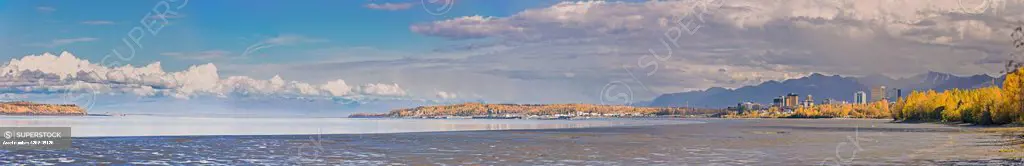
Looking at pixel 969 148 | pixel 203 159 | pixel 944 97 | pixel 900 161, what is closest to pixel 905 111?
pixel 944 97

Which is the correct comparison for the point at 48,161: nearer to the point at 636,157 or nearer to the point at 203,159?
the point at 203,159

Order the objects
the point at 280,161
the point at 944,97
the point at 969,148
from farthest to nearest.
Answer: the point at 944,97 < the point at 969,148 < the point at 280,161

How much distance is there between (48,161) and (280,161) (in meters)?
9.25

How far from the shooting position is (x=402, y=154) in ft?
164

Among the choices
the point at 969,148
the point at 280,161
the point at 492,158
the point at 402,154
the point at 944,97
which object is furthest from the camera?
the point at 944,97

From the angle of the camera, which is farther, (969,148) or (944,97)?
(944,97)

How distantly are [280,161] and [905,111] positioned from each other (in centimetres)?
17926

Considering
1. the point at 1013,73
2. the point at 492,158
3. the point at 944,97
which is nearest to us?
the point at 492,158

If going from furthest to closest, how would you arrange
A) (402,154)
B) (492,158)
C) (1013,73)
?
(1013,73)
(402,154)
(492,158)

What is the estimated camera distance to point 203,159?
44.4m

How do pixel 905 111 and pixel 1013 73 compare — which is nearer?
pixel 1013 73

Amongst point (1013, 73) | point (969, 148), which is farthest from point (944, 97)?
point (969, 148)

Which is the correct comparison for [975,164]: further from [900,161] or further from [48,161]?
[48,161]

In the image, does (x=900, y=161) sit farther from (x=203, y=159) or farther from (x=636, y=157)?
(x=203, y=159)
